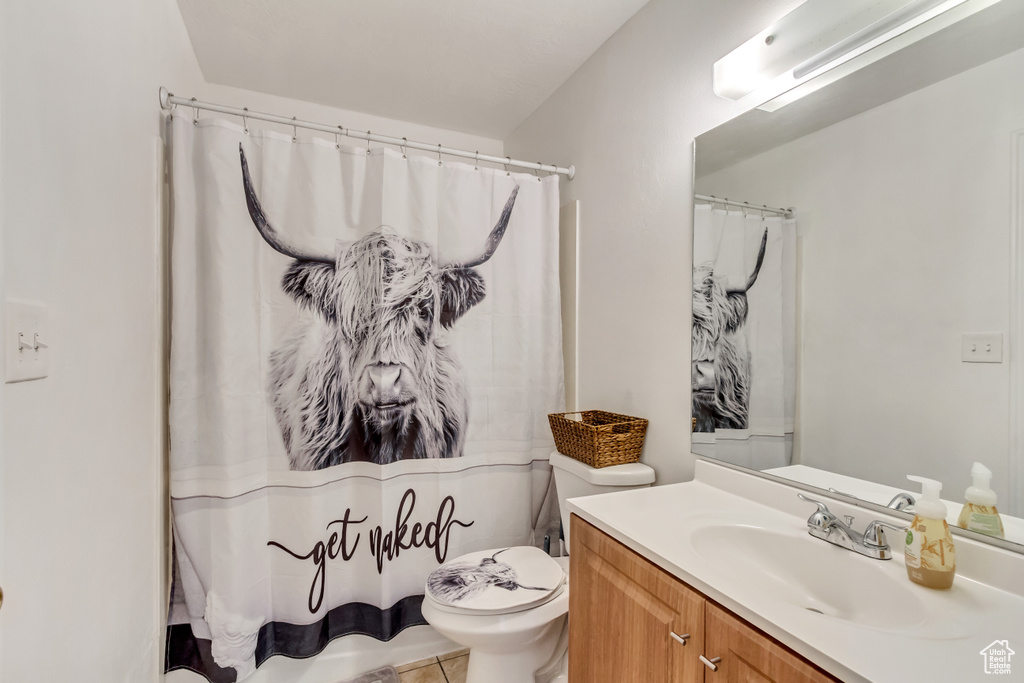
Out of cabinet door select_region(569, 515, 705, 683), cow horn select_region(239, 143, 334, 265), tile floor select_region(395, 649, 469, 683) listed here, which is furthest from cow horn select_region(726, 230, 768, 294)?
tile floor select_region(395, 649, 469, 683)

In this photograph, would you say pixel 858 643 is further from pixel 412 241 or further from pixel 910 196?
pixel 412 241

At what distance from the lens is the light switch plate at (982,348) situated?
2.62ft

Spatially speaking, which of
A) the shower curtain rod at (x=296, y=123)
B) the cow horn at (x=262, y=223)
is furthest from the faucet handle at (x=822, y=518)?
the cow horn at (x=262, y=223)

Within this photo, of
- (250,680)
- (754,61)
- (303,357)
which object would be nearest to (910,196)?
(754,61)

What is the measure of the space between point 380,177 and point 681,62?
1077mm

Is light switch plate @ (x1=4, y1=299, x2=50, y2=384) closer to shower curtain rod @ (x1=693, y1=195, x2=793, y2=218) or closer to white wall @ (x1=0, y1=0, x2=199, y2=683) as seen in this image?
white wall @ (x1=0, y1=0, x2=199, y2=683)

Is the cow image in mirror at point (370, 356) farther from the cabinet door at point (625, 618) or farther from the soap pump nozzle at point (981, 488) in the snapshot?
the soap pump nozzle at point (981, 488)

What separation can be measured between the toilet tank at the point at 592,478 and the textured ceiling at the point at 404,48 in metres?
1.54

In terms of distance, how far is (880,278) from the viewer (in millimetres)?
958

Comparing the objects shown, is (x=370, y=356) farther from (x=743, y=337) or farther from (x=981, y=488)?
(x=981, y=488)

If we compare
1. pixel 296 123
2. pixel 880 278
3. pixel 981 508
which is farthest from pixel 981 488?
pixel 296 123

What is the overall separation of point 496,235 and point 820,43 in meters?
1.16

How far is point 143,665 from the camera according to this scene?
4.29ft

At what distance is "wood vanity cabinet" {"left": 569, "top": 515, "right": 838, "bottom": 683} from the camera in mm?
691
